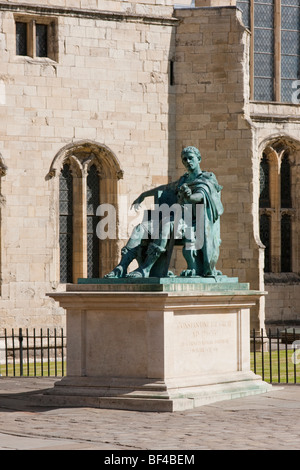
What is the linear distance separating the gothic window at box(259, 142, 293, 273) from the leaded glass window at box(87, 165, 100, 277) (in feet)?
16.8

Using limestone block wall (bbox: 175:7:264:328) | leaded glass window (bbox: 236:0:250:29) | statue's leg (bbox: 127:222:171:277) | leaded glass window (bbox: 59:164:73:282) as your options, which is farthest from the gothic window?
statue's leg (bbox: 127:222:171:277)

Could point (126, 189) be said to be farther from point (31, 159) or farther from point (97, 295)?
point (97, 295)

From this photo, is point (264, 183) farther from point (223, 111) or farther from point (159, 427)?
point (159, 427)

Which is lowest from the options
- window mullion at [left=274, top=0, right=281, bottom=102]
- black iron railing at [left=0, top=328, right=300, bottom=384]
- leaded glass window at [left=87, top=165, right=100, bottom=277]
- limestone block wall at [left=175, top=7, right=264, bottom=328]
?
black iron railing at [left=0, top=328, right=300, bottom=384]

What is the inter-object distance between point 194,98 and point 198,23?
177cm

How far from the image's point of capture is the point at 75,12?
24.2m

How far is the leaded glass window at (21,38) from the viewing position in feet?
78.7

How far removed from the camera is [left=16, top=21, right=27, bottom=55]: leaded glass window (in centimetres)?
2400

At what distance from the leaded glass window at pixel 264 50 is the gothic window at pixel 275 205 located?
2065 millimetres

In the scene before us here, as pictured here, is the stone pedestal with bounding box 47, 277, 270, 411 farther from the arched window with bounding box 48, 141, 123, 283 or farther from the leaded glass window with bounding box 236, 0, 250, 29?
the leaded glass window with bounding box 236, 0, 250, 29

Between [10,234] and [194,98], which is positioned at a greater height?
[194,98]

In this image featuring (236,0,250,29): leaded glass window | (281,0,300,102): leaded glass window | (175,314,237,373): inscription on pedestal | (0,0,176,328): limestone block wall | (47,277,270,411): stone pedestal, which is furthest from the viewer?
(281,0,300,102): leaded glass window

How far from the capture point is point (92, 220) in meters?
25.1

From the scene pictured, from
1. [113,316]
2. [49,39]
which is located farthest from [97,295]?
[49,39]
